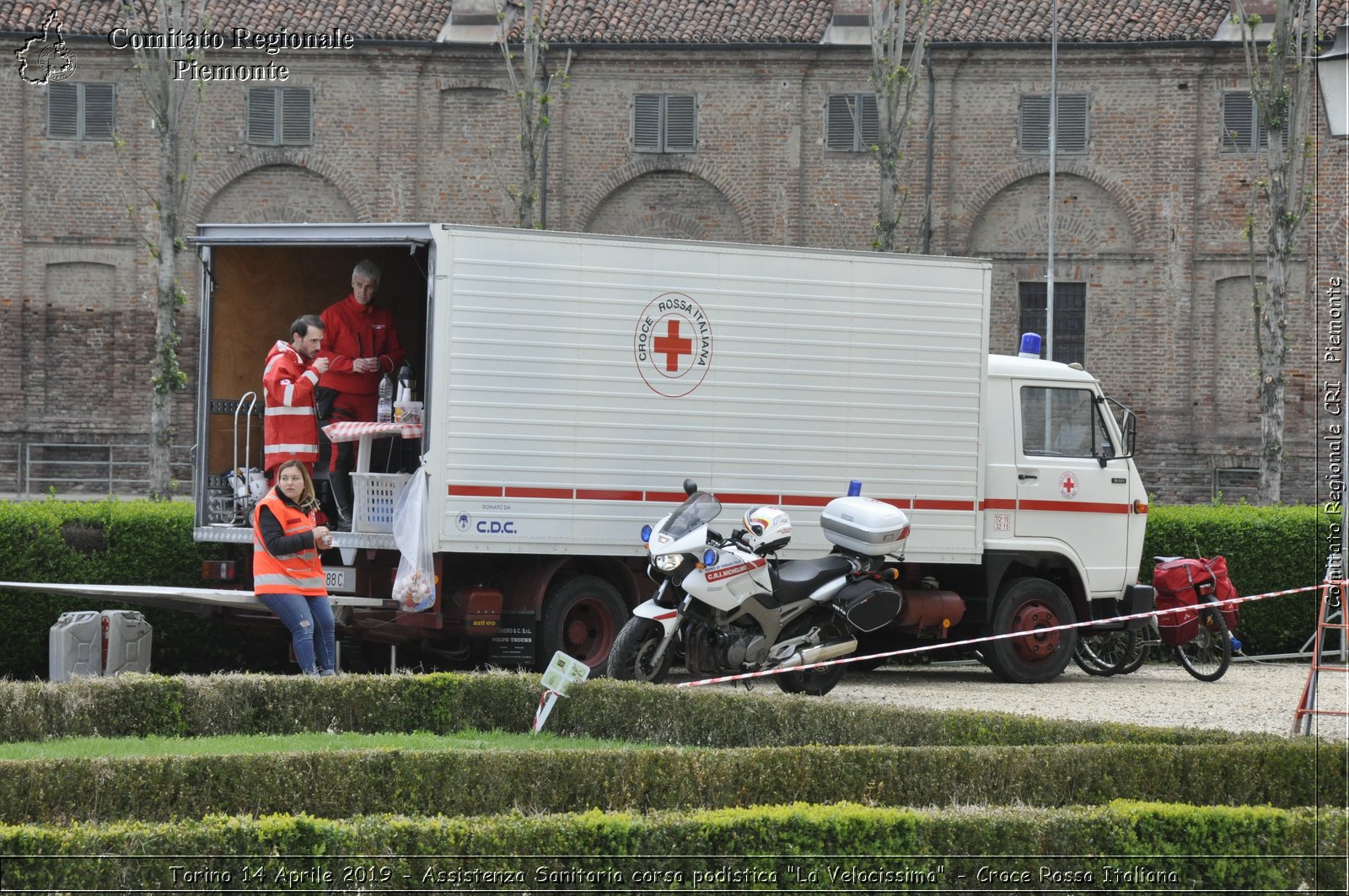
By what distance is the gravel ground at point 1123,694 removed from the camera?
422 inches

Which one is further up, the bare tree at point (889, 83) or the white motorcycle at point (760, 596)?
the bare tree at point (889, 83)

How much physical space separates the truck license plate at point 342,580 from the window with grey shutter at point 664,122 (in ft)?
75.4

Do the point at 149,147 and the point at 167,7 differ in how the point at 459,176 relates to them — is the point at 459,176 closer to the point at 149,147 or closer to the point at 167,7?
the point at 149,147

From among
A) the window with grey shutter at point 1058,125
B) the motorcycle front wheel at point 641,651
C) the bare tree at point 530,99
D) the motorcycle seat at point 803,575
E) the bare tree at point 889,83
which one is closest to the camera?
the motorcycle front wheel at point 641,651

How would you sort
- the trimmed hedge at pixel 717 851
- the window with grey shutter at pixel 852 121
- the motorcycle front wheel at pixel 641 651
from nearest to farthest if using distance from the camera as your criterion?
1. the trimmed hedge at pixel 717 851
2. the motorcycle front wheel at pixel 641 651
3. the window with grey shutter at pixel 852 121

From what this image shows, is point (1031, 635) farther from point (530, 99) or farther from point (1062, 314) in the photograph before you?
point (1062, 314)

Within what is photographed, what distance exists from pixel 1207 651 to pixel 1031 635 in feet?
5.70

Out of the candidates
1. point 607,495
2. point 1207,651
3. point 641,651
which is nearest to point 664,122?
point 1207,651

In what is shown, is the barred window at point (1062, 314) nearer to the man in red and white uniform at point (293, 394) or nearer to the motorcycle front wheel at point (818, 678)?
the motorcycle front wheel at point (818, 678)

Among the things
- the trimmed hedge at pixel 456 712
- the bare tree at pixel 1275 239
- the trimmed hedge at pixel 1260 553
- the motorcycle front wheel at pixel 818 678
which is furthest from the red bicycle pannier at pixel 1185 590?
the bare tree at pixel 1275 239

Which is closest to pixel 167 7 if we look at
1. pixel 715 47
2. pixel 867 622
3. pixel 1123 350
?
pixel 715 47

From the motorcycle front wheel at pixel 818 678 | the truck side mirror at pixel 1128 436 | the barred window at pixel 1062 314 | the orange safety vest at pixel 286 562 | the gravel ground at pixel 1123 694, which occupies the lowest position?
the gravel ground at pixel 1123 694

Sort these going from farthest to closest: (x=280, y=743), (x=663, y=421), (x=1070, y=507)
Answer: (x=1070, y=507)
(x=663, y=421)
(x=280, y=743)

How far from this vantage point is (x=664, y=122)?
3347 cm
